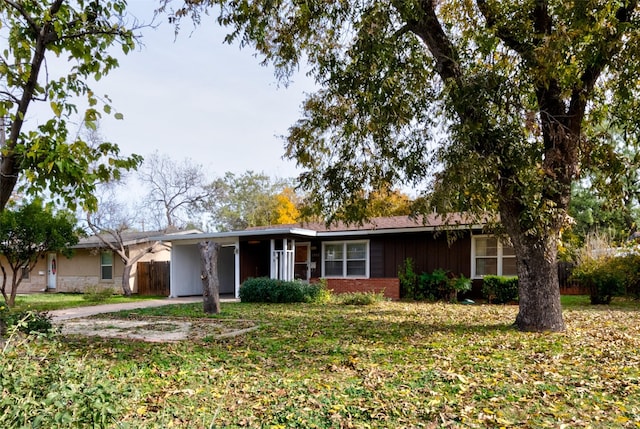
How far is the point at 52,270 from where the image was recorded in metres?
24.9

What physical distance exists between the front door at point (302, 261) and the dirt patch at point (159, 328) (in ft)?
28.4

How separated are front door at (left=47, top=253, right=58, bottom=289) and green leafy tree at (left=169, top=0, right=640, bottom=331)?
20.2 m

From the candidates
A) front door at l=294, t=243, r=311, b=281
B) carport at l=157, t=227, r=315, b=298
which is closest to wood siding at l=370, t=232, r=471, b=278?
carport at l=157, t=227, r=315, b=298

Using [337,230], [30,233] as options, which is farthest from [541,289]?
[30,233]

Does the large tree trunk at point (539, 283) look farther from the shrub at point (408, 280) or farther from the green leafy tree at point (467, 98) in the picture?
the shrub at point (408, 280)

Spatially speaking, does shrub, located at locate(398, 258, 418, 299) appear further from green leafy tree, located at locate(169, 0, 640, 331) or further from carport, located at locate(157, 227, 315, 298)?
green leafy tree, located at locate(169, 0, 640, 331)

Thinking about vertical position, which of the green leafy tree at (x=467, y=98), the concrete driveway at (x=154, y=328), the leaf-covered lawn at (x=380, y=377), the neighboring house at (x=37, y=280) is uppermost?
the green leafy tree at (x=467, y=98)

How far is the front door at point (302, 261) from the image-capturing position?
19548 millimetres

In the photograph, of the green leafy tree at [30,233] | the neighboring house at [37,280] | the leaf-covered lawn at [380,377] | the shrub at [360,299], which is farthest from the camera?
the neighboring house at [37,280]

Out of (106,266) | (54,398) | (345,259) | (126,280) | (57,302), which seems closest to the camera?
(54,398)

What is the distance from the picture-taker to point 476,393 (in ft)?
15.4

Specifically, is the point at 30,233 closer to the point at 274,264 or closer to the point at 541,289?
the point at 274,264

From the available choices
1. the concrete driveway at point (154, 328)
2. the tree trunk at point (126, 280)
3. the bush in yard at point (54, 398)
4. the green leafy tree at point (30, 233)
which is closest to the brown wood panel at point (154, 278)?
the tree trunk at point (126, 280)

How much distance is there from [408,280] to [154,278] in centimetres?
1177
